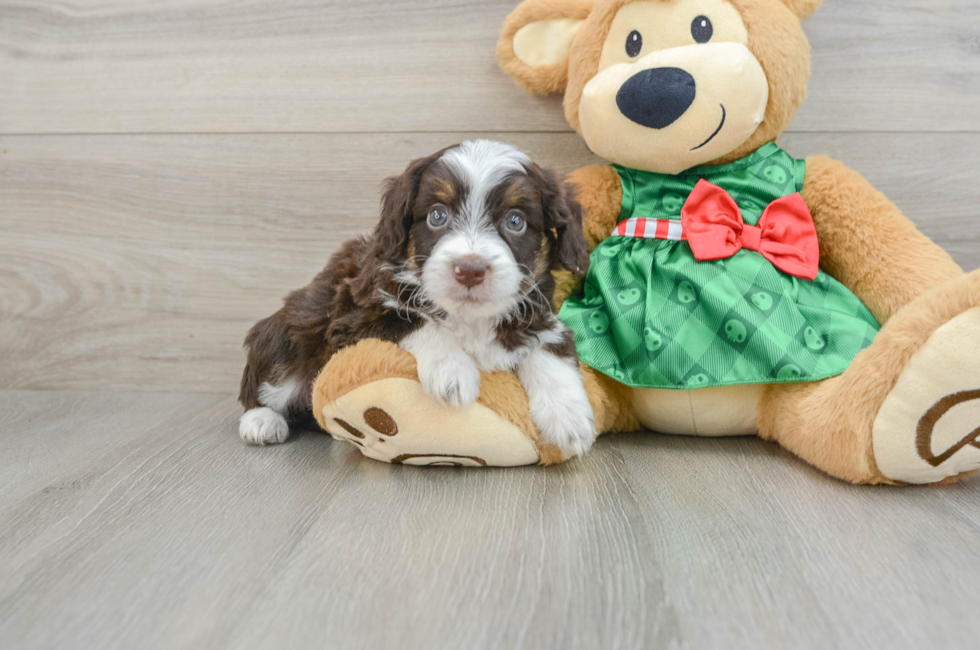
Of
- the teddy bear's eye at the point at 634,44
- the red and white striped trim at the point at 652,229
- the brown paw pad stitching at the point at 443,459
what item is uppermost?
the teddy bear's eye at the point at 634,44

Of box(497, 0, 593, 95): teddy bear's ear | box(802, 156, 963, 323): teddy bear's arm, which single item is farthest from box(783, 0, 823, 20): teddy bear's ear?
box(497, 0, 593, 95): teddy bear's ear

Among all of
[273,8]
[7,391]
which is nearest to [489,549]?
[273,8]

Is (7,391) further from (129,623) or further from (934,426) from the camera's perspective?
(934,426)

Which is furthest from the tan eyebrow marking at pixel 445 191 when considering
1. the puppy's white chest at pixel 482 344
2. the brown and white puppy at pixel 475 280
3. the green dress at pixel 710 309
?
the green dress at pixel 710 309

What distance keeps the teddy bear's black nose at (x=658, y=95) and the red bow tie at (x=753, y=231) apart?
0.22m

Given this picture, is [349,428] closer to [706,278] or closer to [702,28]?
[706,278]

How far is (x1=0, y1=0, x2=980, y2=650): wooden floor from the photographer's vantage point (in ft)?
3.14

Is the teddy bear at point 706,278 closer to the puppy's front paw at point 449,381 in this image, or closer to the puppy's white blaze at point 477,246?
the puppy's front paw at point 449,381

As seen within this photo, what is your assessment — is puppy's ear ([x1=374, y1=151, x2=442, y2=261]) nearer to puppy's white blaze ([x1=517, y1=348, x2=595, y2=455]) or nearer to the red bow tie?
puppy's white blaze ([x1=517, y1=348, x2=595, y2=455])

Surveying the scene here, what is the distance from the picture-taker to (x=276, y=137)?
2148 millimetres

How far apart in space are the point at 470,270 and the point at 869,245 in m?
1.05

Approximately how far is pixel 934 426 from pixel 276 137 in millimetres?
1923

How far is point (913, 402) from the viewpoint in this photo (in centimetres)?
127

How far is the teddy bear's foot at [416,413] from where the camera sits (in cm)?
141
